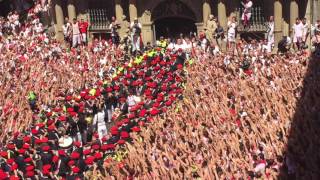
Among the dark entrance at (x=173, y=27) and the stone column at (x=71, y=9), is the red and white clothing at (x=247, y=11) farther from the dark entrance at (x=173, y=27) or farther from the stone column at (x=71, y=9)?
the stone column at (x=71, y=9)

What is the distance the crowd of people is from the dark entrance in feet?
24.5

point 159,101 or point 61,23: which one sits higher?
point 61,23

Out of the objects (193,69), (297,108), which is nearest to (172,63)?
(193,69)

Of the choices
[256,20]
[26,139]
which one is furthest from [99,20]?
[26,139]

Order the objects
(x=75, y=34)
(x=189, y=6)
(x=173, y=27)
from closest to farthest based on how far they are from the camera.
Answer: (x=75, y=34) → (x=189, y=6) → (x=173, y=27)

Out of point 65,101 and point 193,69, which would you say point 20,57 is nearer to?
point 65,101

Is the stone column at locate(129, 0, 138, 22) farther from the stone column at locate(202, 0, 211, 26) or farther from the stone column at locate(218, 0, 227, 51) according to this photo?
the stone column at locate(218, 0, 227, 51)

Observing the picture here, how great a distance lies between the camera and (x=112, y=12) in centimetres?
3500

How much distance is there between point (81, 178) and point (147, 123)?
2.93 m

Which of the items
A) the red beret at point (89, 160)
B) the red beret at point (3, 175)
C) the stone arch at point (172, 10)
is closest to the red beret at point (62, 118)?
the red beret at point (89, 160)

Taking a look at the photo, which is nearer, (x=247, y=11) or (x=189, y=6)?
(x=247, y=11)

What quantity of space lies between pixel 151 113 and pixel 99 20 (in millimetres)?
20540

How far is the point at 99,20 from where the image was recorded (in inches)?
1398

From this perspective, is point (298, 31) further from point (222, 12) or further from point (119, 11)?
point (119, 11)
